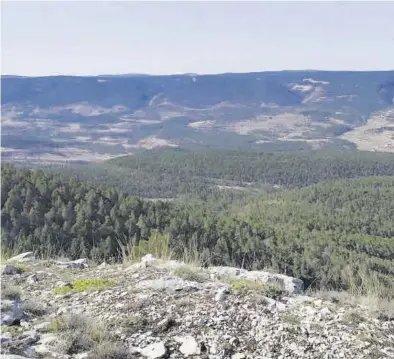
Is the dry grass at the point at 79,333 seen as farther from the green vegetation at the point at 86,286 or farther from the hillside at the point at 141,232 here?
the hillside at the point at 141,232

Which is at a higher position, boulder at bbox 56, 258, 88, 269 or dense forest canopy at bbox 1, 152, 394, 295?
boulder at bbox 56, 258, 88, 269

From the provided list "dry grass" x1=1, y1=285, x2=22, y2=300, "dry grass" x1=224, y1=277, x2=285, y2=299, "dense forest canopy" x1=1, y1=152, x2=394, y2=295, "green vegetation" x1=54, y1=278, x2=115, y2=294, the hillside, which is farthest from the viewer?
the hillside

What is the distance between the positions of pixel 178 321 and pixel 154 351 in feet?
2.54

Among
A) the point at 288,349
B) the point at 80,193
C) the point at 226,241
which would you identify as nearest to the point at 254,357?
the point at 288,349

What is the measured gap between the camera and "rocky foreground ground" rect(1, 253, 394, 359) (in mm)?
5840

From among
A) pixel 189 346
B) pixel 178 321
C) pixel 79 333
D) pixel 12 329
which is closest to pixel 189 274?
pixel 178 321

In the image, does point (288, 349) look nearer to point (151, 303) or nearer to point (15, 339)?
point (151, 303)

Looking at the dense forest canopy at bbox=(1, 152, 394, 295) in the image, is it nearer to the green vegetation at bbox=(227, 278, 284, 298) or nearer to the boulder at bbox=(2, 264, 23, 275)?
the boulder at bbox=(2, 264, 23, 275)

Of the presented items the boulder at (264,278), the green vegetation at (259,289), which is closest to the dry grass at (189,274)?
the boulder at (264,278)

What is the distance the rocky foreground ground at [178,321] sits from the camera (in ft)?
19.2

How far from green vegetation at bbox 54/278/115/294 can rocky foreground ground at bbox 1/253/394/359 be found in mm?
15

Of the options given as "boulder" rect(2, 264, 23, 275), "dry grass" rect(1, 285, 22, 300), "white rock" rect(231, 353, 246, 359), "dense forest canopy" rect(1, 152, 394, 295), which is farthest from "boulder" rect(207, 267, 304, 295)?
"dense forest canopy" rect(1, 152, 394, 295)

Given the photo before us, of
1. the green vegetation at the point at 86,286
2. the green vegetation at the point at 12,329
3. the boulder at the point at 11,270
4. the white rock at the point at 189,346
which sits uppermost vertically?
the green vegetation at the point at 12,329

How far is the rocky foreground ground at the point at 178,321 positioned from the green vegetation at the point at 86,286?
15 mm
